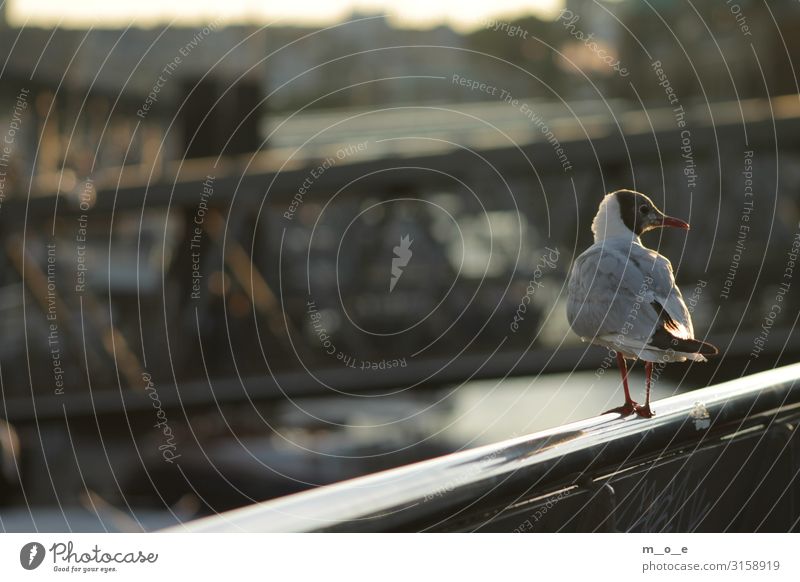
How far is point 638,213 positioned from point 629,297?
19 centimetres

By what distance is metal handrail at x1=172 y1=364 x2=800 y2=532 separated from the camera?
1.18 m

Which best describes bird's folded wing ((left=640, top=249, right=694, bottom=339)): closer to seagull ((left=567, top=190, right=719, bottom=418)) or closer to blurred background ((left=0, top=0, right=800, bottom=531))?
seagull ((left=567, top=190, right=719, bottom=418))

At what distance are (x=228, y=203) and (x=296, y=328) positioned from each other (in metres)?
1.96

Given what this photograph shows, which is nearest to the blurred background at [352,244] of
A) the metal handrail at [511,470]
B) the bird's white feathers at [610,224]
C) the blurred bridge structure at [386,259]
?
the blurred bridge structure at [386,259]

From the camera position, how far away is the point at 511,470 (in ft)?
4.28

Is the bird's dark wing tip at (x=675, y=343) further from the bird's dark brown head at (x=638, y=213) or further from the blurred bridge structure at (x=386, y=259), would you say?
the blurred bridge structure at (x=386, y=259)

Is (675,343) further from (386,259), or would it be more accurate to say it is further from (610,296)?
(386,259)

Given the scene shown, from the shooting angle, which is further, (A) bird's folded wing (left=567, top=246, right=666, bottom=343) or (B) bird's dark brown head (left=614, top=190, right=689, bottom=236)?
(B) bird's dark brown head (left=614, top=190, right=689, bottom=236)

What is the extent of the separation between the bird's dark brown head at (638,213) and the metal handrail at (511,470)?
0.29m

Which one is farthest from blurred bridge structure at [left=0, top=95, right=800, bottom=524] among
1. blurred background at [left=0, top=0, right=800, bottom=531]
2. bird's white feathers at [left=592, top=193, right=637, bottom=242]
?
bird's white feathers at [left=592, top=193, right=637, bottom=242]

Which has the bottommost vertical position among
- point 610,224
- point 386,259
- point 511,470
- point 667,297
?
point 511,470

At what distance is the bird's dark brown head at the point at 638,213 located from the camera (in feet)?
6.05

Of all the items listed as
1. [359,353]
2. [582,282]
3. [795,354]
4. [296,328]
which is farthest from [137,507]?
[582,282]

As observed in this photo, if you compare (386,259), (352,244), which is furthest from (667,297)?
(352,244)
